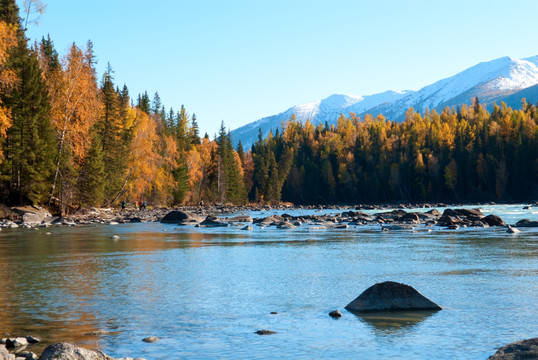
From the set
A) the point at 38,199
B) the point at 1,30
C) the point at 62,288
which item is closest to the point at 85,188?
the point at 38,199

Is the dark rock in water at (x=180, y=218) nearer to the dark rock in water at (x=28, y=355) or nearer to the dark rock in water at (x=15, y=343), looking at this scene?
the dark rock in water at (x=15, y=343)

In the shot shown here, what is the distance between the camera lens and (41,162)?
43.9 meters

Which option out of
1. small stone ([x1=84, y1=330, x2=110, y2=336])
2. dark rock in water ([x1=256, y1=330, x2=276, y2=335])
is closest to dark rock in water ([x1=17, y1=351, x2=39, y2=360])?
small stone ([x1=84, y1=330, x2=110, y2=336])

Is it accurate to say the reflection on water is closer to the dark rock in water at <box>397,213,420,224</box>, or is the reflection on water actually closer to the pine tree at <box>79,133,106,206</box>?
the dark rock in water at <box>397,213,420,224</box>

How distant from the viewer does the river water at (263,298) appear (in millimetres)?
8750

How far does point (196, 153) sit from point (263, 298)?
87.3m

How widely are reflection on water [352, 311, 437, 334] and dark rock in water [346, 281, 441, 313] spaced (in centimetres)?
17

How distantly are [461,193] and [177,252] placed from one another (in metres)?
117

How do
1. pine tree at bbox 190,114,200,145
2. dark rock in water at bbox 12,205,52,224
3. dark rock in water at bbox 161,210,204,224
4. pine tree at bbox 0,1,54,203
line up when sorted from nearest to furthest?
1. dark rock in water at bbox 12,205,52,224
2. pine tree at bbox 0,1,54,203
3. dark rock in water at bbox 161,210,204,224
4. pine tree at bbox 190,114,200,145

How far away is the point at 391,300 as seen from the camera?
11.3 metres

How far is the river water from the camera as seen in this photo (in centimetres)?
875

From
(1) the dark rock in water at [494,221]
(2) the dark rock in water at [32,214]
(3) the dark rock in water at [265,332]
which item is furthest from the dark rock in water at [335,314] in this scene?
(2) the dark rock in water at [32,214]

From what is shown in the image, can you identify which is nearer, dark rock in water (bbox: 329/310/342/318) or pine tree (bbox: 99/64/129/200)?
dark rock in water (bbox: 329/310/342/318)

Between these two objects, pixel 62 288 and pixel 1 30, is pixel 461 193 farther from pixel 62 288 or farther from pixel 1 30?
pixel 62 288
